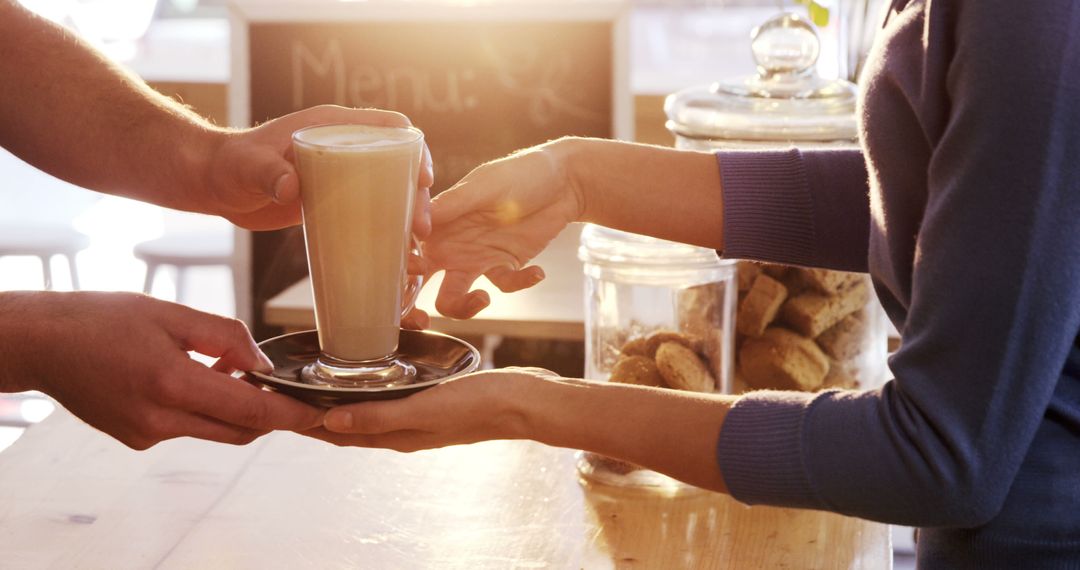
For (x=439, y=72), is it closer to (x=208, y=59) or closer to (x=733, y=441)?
(x=733, y=441)

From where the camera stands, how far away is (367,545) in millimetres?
1264

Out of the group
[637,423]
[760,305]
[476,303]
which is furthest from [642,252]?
[637,423]

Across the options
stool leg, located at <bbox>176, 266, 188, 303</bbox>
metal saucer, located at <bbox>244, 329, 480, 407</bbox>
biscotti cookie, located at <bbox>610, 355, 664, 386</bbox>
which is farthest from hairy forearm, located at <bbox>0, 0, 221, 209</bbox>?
stool leg, located at <bbox>176, 266, 188, 303</bbox>

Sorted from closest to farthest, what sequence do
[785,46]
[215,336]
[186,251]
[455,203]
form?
[215,336]
[455,203]
[785,46]
[186,251]

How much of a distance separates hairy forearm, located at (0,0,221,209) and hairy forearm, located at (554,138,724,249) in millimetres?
470

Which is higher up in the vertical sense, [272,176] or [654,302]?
[272,176]

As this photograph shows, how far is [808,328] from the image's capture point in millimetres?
1604

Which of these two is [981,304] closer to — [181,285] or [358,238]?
[358,238]

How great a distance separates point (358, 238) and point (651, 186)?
15.5 inches

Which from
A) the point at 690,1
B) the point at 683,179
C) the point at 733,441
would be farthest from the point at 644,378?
the point at 690,1

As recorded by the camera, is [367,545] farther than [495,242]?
No

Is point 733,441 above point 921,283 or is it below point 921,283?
below

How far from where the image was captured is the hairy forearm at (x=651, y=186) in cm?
145

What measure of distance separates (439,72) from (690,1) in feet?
10.9
